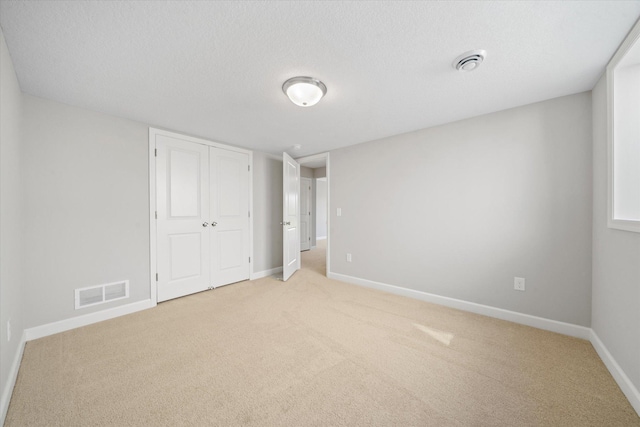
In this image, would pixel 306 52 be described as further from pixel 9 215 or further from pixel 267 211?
pixel 267 211

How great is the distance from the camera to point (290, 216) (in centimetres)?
406

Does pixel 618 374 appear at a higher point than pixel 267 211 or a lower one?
lower

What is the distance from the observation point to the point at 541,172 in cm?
224

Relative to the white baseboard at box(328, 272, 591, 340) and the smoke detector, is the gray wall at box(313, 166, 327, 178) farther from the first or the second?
the smoke detector

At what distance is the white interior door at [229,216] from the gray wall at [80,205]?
0.83 meters

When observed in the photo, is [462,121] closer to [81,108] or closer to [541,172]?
[541,172]

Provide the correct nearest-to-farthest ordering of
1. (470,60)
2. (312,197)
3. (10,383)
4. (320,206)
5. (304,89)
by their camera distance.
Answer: (10,383) < (470,60) < (304,89) < (312,197) < (320,206)

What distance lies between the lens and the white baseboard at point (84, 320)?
209cm

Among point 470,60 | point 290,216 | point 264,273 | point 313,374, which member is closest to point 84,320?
point 264,273

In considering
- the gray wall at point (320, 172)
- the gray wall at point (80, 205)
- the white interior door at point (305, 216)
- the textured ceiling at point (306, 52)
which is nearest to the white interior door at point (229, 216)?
the gray wall at point (80, 205)

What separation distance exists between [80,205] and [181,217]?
0.95m

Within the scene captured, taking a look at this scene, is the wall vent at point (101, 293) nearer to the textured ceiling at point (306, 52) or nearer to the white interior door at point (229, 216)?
the white interior door at point (229, 216)

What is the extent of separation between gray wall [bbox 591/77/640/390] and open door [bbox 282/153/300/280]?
334cm

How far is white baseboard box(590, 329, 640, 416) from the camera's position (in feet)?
4.36
